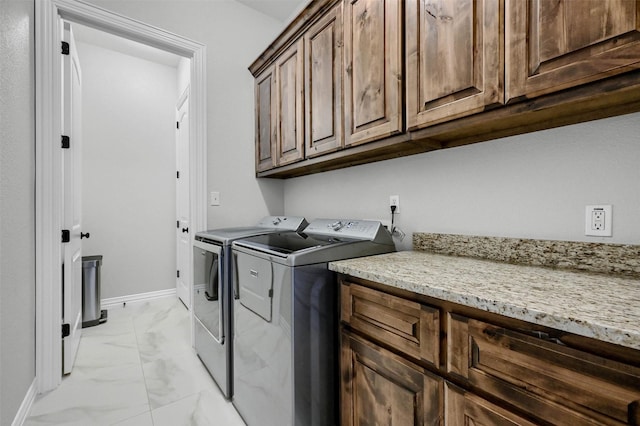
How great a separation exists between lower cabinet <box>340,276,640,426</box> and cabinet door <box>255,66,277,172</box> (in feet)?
4.72

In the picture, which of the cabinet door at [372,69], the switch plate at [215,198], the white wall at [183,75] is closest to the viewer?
the cabinet door at [372,69]

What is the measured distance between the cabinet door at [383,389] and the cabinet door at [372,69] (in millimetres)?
932

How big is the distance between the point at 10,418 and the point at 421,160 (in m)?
2.38

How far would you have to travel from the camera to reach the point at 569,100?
2.88 feet

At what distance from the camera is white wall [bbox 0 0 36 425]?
4.43 ft

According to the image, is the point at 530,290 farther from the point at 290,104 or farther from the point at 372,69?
the point at 290,104

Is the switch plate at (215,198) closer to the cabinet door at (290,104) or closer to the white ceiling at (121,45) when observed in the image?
the cabinet door at (290,104)

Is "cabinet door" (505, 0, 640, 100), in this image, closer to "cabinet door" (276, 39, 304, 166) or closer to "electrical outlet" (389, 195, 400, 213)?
"electrical outlet" (389, 195, 400, 213)

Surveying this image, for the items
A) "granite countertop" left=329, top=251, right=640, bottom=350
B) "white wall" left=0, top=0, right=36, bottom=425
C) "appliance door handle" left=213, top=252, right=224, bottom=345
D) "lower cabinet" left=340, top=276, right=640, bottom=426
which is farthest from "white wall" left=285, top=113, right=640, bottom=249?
"white wall" left=0, top=0, right=36, bottom=425

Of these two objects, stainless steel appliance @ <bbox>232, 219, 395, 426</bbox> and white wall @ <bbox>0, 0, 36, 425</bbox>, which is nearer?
stainless steel appliance @ <bbox>232, 219, 395, 426</bbox>

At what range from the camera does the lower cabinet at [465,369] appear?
0.60m

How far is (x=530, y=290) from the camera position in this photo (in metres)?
0.82

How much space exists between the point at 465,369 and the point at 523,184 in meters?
0.82

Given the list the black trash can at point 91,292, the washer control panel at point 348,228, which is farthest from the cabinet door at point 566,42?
the black trash can at point 91,292
